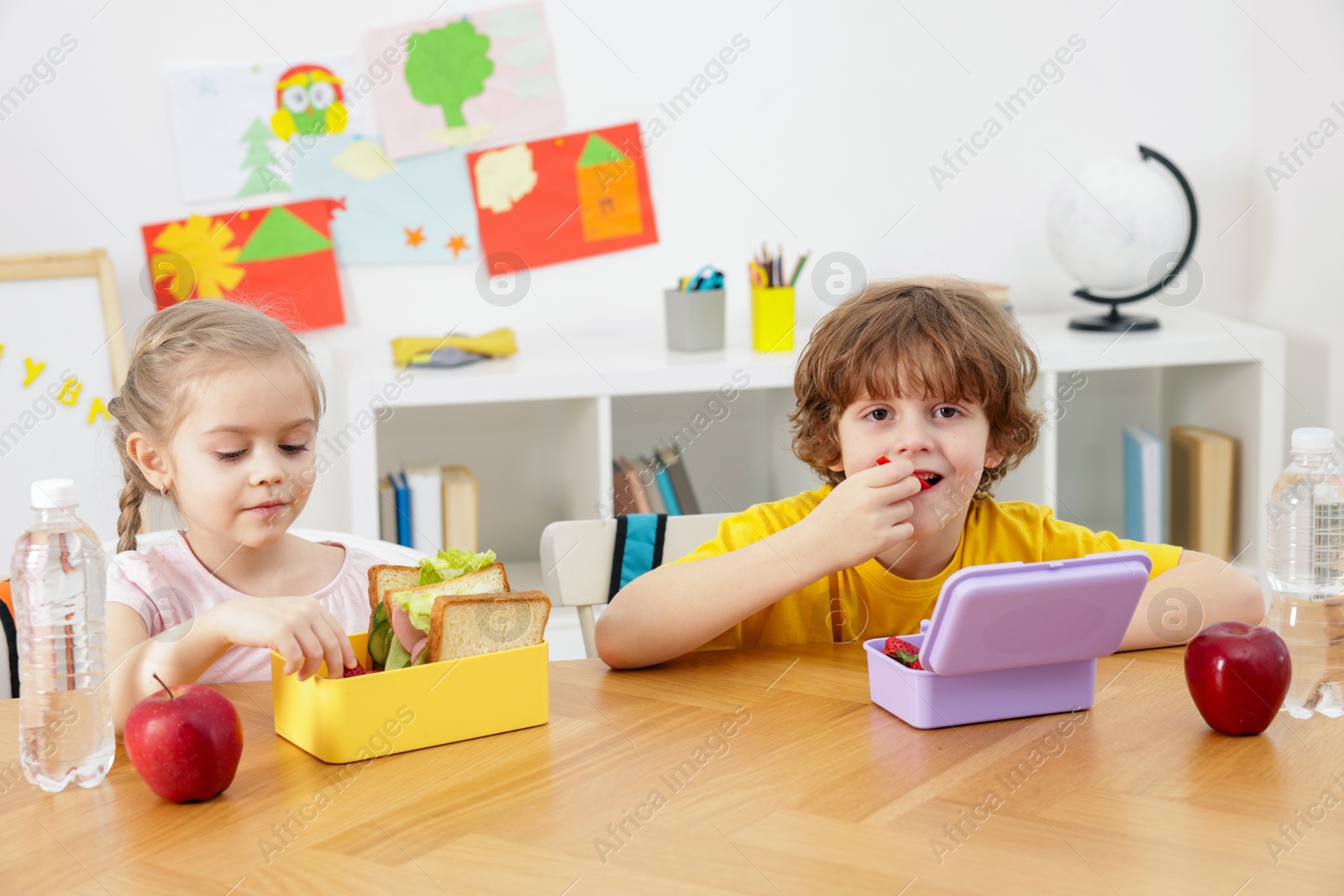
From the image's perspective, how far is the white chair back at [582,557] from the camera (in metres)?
1.32

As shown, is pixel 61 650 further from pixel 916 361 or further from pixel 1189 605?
pixel 1189 605

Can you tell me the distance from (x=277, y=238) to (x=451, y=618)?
1.71m

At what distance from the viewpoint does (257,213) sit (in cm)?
238

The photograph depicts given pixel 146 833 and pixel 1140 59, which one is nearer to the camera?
pixel 146 833

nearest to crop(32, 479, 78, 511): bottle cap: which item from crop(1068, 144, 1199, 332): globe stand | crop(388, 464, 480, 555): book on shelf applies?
crop(388, 464, 480, 555): book on shelf

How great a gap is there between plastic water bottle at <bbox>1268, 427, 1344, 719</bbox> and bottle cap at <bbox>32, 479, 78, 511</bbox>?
852mm

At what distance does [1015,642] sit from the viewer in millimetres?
878

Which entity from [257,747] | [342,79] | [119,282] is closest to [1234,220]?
[342,79]

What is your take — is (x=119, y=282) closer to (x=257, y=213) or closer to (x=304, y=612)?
(x=257, y=213)

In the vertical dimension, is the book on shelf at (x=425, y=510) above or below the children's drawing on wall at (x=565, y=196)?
below

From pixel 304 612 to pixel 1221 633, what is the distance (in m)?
0.65

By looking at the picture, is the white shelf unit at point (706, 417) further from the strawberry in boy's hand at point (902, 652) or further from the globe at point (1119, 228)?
the strawberry in boy's hand at point (902, 652)

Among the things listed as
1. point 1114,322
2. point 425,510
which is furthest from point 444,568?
point 1114,322

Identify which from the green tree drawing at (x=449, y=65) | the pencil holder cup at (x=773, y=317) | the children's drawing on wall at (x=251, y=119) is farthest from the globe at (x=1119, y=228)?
the children's drawing on wall at (x=251, y=119)
